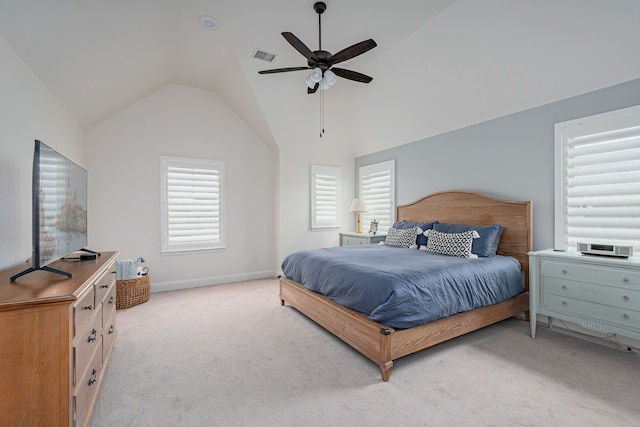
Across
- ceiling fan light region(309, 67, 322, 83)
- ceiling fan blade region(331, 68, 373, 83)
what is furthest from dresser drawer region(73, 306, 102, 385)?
ceiling fan blade region(331, 68, 373, 83)

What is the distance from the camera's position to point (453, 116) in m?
4.08

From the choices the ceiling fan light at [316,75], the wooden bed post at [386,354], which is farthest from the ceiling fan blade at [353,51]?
the wooden bed post at [386,354]

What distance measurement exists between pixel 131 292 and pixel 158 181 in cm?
169

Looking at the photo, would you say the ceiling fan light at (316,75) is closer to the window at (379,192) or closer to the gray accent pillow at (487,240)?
the gray accent pillow at (487,240)

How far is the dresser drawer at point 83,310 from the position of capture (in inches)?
59.3

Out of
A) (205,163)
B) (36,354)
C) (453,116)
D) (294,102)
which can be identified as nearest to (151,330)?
(36,354)

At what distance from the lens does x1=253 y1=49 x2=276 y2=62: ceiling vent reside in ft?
12.5

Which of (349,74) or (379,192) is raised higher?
(349,74)

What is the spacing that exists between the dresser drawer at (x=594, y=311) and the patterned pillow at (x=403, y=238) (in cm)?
159

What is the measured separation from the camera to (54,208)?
1.88 m

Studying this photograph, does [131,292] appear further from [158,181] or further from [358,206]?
[358,206]

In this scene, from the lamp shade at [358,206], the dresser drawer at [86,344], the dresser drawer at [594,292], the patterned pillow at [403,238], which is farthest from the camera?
the lamp shade at [358,206]

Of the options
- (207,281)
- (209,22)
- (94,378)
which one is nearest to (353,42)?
(209,22)

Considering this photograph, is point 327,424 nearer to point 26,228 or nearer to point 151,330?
point 151,330
